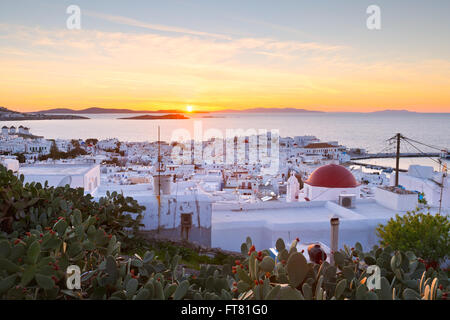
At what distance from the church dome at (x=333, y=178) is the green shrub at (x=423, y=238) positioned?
4.58 m

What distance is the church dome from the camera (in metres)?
11.9

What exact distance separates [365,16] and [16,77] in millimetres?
4884

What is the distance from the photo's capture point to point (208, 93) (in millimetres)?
10945

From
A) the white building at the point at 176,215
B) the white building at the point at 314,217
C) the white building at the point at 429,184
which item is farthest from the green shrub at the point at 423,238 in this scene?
the white building at the point at 429,184

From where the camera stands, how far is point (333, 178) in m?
12.1

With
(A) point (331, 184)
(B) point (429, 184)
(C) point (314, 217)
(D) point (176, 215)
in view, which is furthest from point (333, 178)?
(D) point (176, 215)

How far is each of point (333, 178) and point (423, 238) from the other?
201 inches

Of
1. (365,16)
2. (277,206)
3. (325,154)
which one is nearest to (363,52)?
(365,16)

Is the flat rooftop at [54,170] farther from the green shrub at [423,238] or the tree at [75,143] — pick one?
the tree at [75,143]

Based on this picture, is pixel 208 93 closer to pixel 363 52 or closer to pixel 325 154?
pixel 363 52

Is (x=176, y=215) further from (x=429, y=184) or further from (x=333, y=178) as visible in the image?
(x=429, y=184)

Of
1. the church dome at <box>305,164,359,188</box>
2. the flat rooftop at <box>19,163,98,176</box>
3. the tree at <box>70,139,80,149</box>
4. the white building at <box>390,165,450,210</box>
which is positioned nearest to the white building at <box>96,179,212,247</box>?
the flat rooftop at <box>19,163,98,176</box>

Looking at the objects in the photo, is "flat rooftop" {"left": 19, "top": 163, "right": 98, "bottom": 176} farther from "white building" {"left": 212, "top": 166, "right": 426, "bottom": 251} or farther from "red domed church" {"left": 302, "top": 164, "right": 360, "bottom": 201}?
"red domed church" {"left": 302, "top": 164, "right": 360, "bottom": 201}

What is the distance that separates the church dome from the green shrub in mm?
4585
